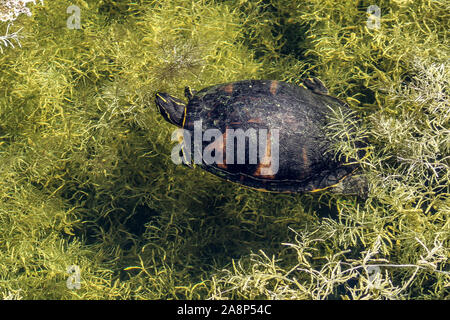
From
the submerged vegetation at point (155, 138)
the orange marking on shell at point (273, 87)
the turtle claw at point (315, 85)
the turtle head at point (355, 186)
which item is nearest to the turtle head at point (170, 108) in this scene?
the submerged vegetation at point (155, 138)

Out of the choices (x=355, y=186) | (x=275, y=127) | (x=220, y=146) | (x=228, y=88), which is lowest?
(x=355, y=186)

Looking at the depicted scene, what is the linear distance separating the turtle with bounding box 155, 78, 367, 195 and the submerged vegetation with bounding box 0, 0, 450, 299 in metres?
0.26

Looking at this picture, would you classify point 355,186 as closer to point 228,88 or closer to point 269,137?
point 269,137

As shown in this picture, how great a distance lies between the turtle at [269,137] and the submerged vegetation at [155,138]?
0.85 ft

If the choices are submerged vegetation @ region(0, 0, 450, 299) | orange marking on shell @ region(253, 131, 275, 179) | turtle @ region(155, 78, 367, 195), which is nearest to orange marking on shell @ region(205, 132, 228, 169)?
turtle @ region(155, 78, 367, 195)

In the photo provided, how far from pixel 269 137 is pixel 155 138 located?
906 mm

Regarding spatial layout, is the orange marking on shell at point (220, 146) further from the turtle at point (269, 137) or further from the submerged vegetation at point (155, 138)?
the submerged vegetation at point (155, 138)

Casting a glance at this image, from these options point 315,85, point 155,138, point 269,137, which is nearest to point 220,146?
point 269,137

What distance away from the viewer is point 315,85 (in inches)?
99.8

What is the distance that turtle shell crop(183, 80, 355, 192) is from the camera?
2156mm

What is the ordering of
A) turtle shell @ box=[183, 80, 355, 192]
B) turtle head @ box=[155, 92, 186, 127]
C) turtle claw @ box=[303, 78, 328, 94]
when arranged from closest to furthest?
turtle shell @ box=[183, 80, 355, 192] < turtle head @ box=[155, 92, 186, 127] < turtle claw @ box=[303, 78, 328, 94]

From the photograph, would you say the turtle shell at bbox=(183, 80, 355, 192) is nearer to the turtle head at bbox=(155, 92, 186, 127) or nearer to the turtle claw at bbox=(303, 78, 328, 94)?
the turtle head at bbox=(155, 92, 186, 127)

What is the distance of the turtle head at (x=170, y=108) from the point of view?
238cm
